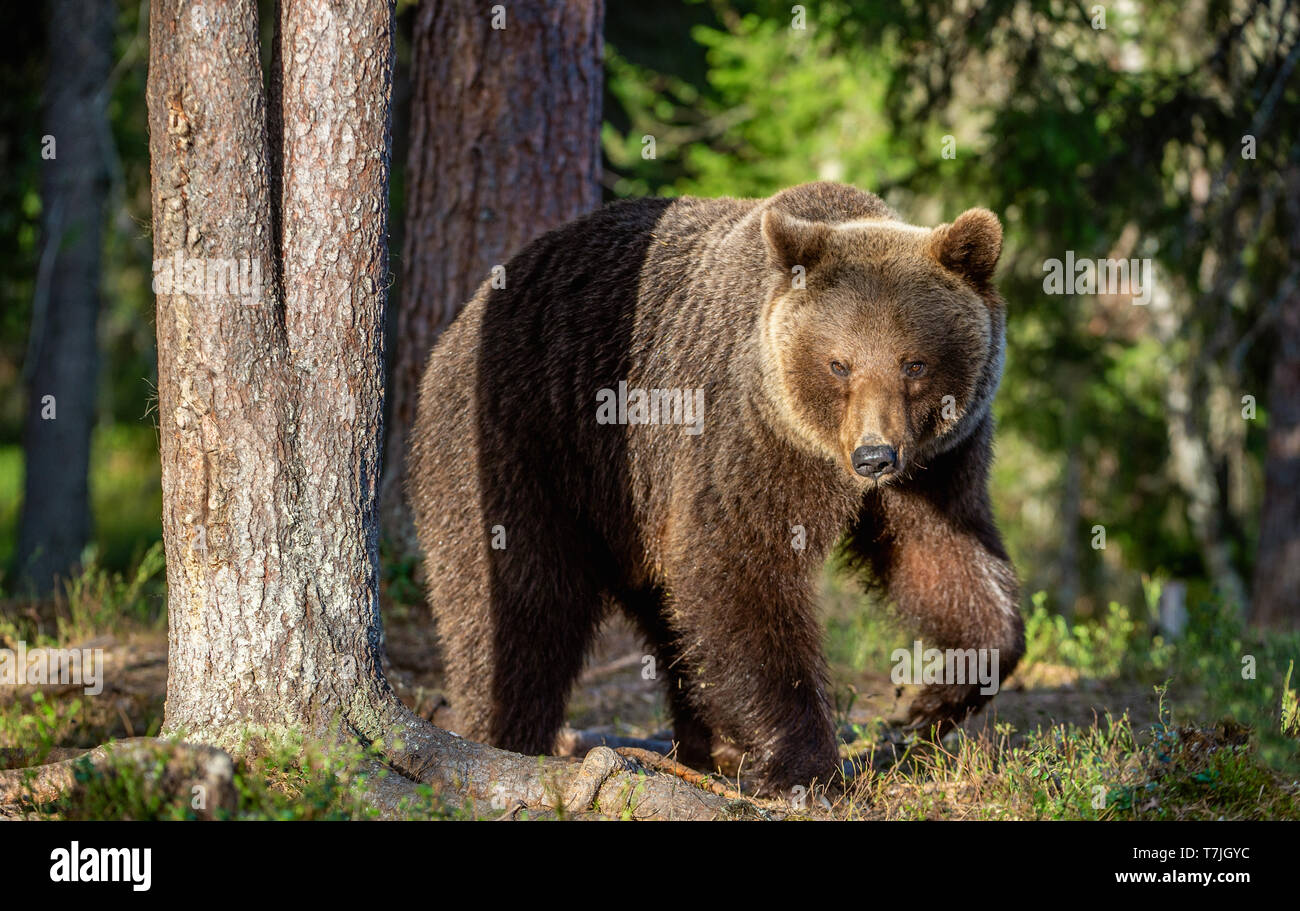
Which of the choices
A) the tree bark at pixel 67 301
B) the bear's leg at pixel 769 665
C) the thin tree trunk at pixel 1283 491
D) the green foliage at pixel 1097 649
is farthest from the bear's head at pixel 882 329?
the tree bark at pixel 67 301

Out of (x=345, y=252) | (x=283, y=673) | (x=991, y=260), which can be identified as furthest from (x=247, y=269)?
(x=991, y=260)

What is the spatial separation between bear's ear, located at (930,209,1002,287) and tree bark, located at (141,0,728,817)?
2085 millimetres

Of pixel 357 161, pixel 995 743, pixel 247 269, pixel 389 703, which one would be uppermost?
pixel 357 161

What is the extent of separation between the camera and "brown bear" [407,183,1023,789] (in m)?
4.87

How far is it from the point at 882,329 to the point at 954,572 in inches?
43.6

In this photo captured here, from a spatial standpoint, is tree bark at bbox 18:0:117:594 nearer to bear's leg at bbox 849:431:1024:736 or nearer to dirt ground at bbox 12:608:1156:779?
dirt ground at bbox 12:608:1156:779

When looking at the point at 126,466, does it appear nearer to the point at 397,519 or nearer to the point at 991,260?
the point at 397,519

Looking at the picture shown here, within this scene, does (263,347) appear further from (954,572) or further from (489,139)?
(489,139)

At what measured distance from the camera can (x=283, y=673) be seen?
4191 mm

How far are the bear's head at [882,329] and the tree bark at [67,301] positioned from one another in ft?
24.3

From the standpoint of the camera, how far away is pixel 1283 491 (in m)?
11.0

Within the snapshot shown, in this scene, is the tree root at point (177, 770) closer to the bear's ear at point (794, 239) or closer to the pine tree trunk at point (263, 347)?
the pine tree trunk at point (263, 347)

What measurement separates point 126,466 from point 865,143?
1526cm

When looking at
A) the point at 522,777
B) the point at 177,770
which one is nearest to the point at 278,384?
the point at 177,770
